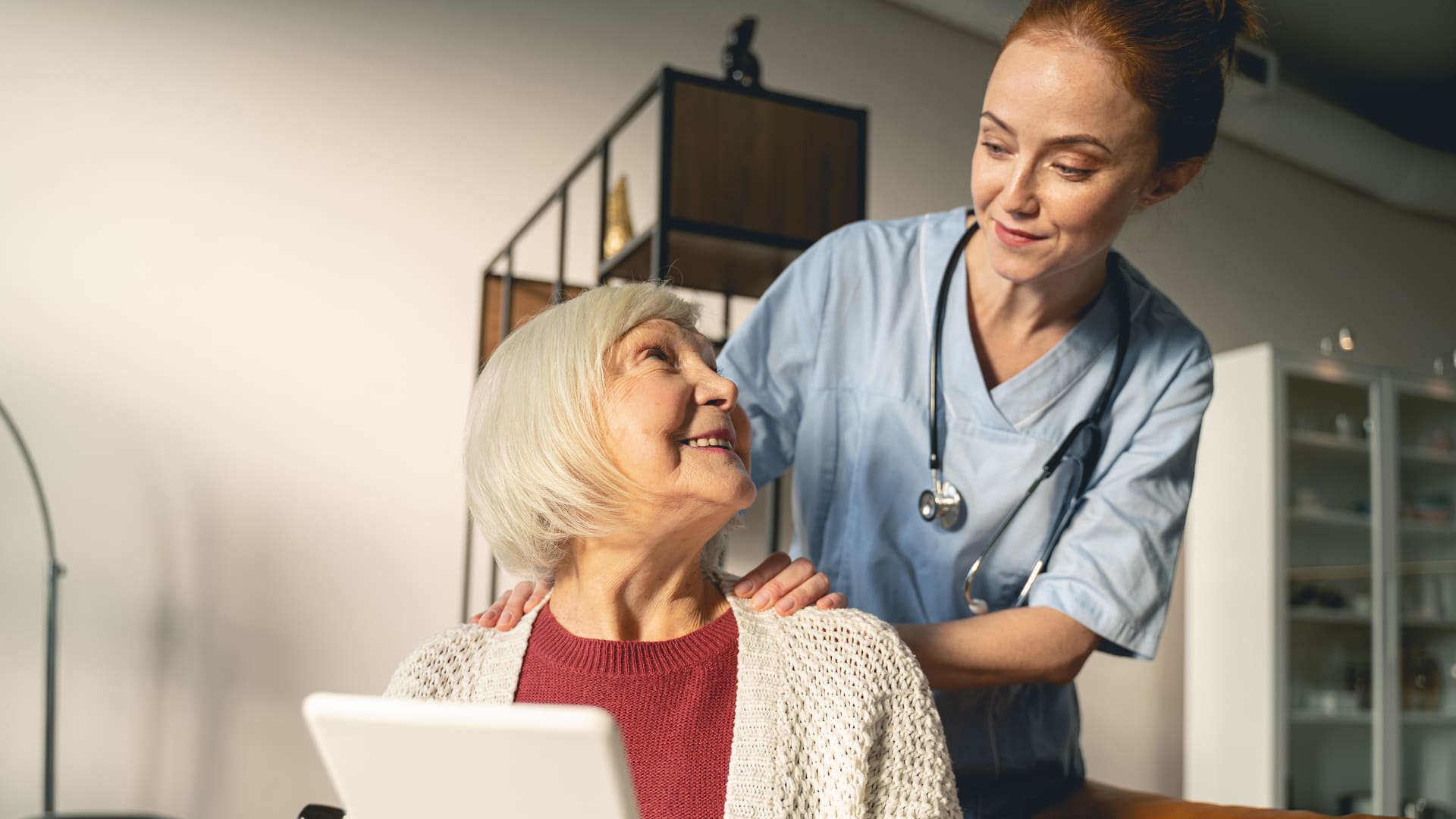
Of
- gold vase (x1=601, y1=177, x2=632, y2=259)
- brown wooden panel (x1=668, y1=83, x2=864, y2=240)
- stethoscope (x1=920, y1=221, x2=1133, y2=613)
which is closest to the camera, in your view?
stethoscope (x1=920, y1=221, x2=1133, y2=613)

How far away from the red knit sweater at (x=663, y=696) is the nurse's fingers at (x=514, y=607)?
5cm

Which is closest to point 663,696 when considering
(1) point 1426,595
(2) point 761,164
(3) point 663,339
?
(3) point 663,339

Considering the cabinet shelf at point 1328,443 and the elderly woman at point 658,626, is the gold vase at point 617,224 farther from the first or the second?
the cabinet shelf at point 1328,443

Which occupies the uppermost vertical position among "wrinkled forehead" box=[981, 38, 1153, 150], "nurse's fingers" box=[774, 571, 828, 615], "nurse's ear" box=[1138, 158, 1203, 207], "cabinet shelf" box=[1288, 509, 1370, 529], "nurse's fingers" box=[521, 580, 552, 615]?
"wrinkled forehead" box=[981, 38, 1153, 150]

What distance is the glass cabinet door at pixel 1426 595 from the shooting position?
480 cm

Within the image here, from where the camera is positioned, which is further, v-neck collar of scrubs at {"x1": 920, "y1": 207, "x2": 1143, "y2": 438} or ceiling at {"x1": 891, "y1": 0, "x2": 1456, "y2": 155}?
ceiling at {"x1": 891, "y1": 0, "x2": 1456, "y2": 155}

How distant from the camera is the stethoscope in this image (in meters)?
1.54

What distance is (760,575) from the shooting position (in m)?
1.35

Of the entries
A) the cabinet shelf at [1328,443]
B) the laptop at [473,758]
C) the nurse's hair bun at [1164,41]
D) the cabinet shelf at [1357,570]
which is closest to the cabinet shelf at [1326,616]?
the cabinet shelf at [1357,570]

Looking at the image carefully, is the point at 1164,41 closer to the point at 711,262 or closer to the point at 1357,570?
the point at 711,262

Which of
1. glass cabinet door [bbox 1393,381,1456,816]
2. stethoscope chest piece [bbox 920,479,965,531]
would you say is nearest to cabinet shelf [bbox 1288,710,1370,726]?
glass cabinet door [bbox 1393,381,1456,816]

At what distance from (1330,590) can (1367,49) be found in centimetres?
268

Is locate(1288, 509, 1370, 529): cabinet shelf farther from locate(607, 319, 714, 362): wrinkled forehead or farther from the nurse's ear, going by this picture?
locate(607, 319, 714, 362): wrinkled forehead

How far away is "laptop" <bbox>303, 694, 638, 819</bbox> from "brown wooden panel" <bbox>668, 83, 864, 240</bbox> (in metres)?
2.00
